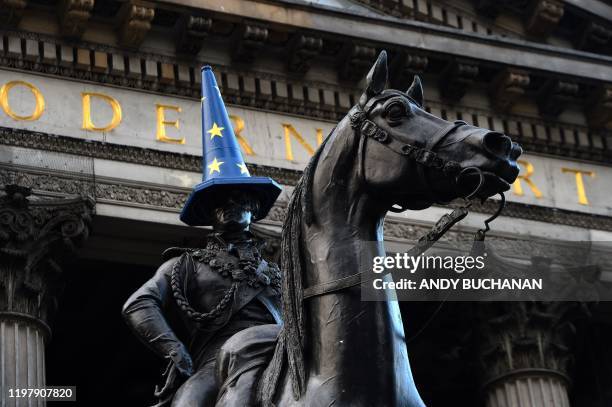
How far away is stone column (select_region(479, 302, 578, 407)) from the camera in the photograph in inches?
840

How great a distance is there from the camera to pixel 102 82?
66.5 feet

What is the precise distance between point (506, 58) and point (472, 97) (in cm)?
86

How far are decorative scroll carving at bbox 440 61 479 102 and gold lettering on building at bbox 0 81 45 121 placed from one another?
5727 mm

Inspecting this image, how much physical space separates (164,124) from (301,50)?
7.17 feet

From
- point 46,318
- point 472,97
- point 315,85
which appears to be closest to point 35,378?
point 46,318

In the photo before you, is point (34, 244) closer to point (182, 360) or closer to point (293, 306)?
point (182, 360)

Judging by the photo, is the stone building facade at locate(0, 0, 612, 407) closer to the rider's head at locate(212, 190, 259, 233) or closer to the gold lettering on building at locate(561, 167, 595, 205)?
the gold lettering on building at locate(561, 167, 595, 205)

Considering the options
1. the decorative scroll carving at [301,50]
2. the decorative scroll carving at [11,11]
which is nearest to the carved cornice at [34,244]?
the decorative scroll carving at [11,11]

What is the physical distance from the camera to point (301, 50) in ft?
70.5

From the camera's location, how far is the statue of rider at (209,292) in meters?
8.02

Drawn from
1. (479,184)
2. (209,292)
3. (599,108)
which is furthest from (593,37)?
(479,184)

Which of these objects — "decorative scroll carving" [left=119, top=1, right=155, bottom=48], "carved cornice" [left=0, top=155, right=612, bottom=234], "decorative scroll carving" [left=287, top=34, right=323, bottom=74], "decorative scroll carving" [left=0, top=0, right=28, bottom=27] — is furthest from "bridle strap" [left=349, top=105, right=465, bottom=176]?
"decorative scroll carving" [left=287, top=34, right=323, bottom=74]

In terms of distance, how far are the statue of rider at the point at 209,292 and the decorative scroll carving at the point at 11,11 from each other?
11.3m

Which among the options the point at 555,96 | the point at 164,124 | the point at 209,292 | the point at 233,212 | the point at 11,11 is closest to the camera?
the point at 209,292
